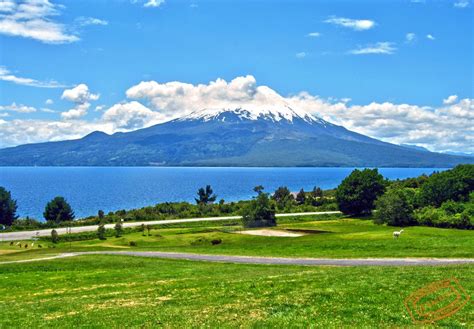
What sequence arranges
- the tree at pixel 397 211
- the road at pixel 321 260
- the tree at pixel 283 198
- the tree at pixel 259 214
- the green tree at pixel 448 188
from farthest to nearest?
the tree at pixel 283 198, the green tree at pixel 448 188, the tree at pixel 259 214, the tree at pixel 397 211, the road at pixel 321 260

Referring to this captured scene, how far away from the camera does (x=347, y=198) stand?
115812 mm

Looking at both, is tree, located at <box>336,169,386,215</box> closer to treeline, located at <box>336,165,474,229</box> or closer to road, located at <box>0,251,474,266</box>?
treeline, located at <box>336,165,474,229</box>

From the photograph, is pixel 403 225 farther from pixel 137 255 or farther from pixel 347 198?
pixel 137 255

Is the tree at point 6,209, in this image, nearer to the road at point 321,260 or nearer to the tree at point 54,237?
the tree at point 54,237

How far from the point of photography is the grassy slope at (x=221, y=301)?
685 inches

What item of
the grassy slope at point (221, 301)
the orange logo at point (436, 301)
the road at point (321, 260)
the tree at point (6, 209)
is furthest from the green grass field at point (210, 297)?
the tree at point (6, 209)

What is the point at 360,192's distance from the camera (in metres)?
115

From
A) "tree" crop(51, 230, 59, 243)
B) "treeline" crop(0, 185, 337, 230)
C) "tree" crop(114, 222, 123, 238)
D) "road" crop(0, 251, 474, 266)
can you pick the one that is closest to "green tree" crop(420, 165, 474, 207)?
"treeline" crop(0, 185, 337, 230)

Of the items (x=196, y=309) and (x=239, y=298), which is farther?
(x=239, y=298)

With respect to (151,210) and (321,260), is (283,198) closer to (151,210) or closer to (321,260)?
(151,210)

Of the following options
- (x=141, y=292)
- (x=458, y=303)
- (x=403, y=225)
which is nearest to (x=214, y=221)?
(x=403, y=225)

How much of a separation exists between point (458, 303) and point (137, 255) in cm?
3796

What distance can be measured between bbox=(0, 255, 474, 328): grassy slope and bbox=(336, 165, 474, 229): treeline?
2496 inches

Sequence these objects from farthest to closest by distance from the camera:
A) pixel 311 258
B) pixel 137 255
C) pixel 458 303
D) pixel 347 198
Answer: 1. pixel 347 198
2. pixel 137 255
3. pixel 311 258
4. pixel 458 303
